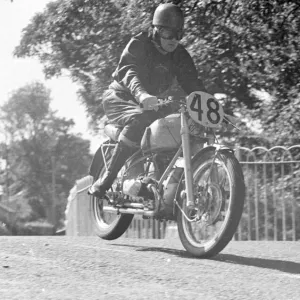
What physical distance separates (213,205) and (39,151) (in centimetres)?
6913

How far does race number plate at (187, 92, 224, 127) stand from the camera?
631cm

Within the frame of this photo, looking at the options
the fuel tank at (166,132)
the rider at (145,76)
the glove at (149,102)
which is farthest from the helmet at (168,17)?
the fuel tank at (166,132)

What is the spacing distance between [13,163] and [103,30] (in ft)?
201

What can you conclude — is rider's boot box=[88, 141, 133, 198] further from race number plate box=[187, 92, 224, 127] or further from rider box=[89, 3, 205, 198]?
race number plate box=[187, 92, 224, 127]

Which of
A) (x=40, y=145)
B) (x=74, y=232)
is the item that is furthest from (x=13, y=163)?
(x=74, y=232)

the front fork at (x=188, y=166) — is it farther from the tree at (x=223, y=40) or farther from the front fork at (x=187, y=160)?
the tree at (x=223, y=40)

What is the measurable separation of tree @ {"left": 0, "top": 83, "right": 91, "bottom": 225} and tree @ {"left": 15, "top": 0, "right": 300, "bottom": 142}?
5497cm

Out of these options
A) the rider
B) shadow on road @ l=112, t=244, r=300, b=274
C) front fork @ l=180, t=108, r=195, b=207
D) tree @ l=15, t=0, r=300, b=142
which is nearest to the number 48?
front fork @ l=180, t=108, r=195, b=207

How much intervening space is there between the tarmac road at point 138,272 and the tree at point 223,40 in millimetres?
5127

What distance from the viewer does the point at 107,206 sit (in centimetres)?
763

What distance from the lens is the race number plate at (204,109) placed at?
6.31m

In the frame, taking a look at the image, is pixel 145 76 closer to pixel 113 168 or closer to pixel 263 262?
pixel 113 168

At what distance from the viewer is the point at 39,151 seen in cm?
7456

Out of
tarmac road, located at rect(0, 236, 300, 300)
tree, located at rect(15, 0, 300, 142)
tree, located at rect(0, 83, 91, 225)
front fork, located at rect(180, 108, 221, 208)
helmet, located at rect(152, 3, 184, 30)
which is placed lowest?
tarmac road, located at rect(0, 236, 300, 300)
